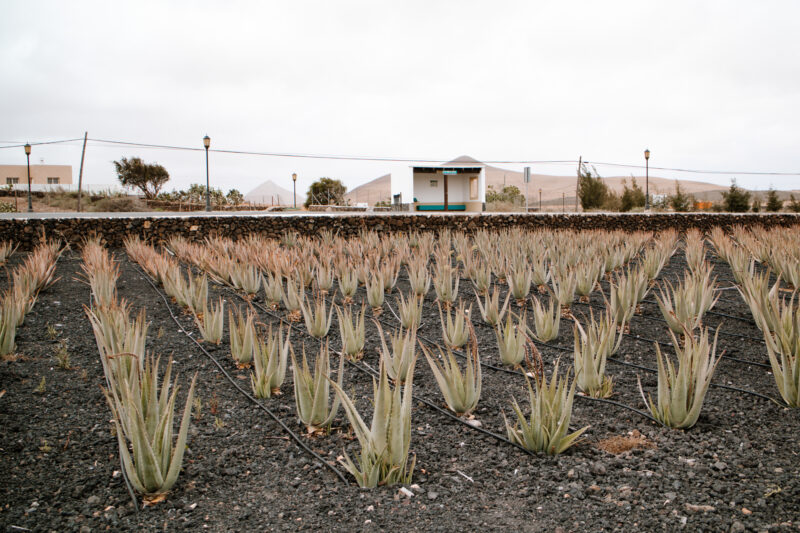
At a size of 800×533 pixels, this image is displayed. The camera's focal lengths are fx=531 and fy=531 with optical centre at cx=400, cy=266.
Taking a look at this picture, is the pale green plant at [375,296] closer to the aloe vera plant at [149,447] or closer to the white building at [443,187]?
the aloe vera plant at [149,447]

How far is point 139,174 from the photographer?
44.1 meters

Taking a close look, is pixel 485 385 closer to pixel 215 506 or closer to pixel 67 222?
pixel 215 506

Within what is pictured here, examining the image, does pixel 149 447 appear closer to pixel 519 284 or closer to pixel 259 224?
pixel 519 284

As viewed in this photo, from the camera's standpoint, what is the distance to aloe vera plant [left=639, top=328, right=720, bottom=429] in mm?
2453

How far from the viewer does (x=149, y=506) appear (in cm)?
203

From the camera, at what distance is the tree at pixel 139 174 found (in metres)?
43.7

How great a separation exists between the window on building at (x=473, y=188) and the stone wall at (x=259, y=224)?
37.9ft

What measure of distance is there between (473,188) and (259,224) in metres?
17.6

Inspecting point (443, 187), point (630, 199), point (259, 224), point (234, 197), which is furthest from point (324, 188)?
point (259, 224)

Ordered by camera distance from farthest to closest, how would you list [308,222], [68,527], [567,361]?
[308,222] < [567,361] < [68,527]

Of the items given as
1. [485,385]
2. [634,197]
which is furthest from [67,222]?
[634,197]

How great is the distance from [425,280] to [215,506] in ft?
13.7

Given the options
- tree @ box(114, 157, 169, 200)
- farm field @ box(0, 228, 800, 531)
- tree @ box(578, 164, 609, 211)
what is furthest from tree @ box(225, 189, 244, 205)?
farm field @ box(0, 228, 800, 531)

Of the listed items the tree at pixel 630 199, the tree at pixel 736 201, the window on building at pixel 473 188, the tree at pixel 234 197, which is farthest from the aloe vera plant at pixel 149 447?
the tree at pixel 234 197
